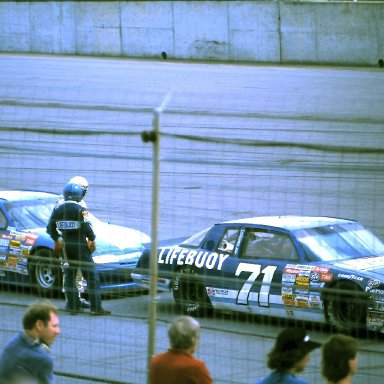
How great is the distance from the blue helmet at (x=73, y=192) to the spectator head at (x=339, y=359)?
5.26 metres

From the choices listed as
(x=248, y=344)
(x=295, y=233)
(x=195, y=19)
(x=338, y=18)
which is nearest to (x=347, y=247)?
(x=295, y=233)

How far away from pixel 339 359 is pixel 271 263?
529 centimetres

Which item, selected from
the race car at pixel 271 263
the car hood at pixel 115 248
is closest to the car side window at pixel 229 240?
the race car at pixel 271 263

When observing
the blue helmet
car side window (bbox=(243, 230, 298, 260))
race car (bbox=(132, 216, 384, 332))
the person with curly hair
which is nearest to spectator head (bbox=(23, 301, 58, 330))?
race car (bbox=(132, 216, 384, 332))

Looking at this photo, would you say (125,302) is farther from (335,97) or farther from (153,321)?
(335,97)

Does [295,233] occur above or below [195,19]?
below

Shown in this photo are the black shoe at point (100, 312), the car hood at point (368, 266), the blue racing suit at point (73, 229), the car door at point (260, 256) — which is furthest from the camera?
the car door at point (260, 256)

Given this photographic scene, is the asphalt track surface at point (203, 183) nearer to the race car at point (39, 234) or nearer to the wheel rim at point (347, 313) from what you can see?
the wheel rim at point (347, 313)

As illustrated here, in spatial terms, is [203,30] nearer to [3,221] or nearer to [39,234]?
[3,221]

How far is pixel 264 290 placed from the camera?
6.29 metres

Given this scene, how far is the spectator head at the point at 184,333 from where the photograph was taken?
5.04 meters

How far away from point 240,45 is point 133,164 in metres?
30.4

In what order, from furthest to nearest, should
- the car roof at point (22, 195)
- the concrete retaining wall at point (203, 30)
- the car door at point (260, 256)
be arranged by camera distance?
the concrete retaining wall at point (203, 30) < the car roof at point (22, 195) < the car door at point (260, 256)

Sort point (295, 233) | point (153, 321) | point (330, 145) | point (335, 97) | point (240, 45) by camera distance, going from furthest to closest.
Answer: point (240, 45) < point (335, 97) < point (295, 233) < point (153, 321) < point (330, 145)
